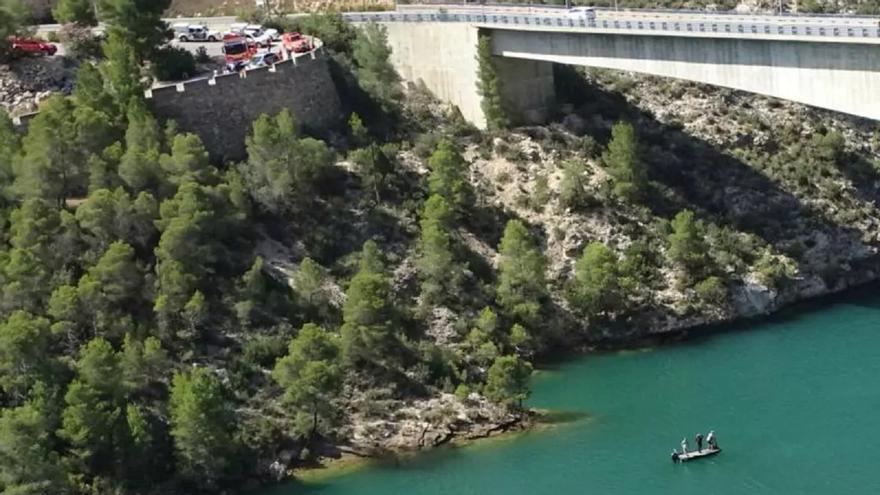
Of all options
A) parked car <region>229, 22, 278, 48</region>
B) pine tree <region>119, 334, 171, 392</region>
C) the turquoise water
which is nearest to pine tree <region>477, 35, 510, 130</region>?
parked car <region>229, 22, 278, 48</region>

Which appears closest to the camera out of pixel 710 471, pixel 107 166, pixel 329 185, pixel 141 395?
pixel 710 471

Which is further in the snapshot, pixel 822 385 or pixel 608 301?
pixel 608 301

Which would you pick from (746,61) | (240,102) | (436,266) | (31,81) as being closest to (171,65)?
(240,102)

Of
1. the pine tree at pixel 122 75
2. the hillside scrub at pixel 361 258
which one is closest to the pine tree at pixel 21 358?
the hillside scrub at pixel 361 258

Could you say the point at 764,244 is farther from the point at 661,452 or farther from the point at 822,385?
the point at 661,452

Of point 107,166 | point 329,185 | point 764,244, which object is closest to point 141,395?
point 107,166

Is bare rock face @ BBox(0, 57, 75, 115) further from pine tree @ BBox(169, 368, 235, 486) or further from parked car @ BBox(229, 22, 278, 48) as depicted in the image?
pine tree @ BBox(169, 368, 235, 486)


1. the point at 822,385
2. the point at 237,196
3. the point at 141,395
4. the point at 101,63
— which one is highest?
the point at 101,63
